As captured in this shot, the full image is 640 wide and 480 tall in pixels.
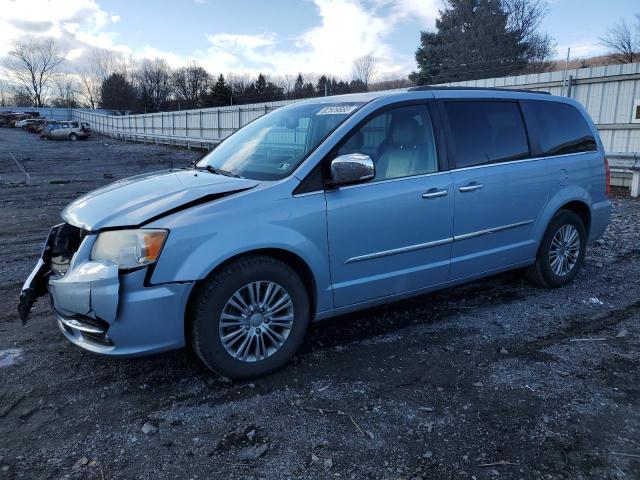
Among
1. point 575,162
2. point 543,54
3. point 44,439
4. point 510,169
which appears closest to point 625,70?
point 575,162

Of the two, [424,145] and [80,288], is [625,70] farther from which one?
[80,288]

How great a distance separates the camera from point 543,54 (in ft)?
112

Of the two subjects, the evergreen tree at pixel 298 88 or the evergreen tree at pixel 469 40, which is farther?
the evergreen tree at pixel 298 88

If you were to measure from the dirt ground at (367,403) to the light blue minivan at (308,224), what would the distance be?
360 millimetres

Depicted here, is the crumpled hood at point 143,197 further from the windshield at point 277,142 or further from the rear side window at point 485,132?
the rear side window at point 485,132

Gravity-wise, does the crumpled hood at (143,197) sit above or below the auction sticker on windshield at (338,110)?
below

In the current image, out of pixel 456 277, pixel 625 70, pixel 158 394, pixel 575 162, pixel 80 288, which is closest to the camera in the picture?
pixel 80 288

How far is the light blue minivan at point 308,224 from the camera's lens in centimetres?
299

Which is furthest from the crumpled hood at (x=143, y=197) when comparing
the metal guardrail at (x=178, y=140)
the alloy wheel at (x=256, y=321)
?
the metal guardrail at (x=178, y=140)

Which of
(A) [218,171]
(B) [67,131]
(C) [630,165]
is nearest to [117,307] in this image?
(A) [218,171]

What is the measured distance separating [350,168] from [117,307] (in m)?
1.71

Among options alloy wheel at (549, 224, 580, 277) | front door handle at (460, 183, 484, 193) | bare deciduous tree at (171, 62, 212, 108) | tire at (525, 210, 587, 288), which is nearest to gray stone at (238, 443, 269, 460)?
front door handle at (460, 183, 484, 193)

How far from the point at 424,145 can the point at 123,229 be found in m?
2.35

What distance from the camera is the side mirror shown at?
11.1 feet
